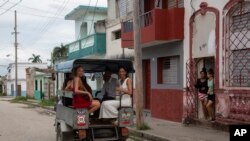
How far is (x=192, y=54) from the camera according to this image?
52.0ft

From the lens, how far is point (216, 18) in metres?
14.3

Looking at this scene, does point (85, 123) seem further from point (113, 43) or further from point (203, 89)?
point (113, 43)

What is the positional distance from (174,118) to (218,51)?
401cm

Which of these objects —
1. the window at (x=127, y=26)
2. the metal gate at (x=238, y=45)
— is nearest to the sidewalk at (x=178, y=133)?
the metal gate at (x=238, y=45)

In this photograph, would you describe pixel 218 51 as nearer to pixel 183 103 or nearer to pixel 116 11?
pixel 183 103

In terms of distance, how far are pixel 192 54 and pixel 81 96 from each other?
678 cm

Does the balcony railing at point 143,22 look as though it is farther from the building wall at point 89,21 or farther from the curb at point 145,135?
the building wall at point 89,21

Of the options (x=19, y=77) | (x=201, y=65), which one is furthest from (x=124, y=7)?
(x=19, y=77)

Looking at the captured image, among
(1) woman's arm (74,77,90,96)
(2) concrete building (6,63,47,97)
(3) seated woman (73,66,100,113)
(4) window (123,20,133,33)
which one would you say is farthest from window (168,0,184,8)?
(2) concrete building (6,63,47,97)

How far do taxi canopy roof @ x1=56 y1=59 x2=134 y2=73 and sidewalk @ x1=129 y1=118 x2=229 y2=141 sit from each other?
2.48 m

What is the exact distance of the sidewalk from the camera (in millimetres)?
12586

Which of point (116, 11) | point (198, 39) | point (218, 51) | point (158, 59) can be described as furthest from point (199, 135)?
point (116, 11)

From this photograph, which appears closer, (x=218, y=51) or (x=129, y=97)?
(x=129, y=97)

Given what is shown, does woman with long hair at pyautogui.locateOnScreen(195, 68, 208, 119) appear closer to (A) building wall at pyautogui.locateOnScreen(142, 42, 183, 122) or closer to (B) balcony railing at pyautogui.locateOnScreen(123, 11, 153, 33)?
(A) building wall at pyautogui.locateOnScreen(142, 42, 183, 122)
